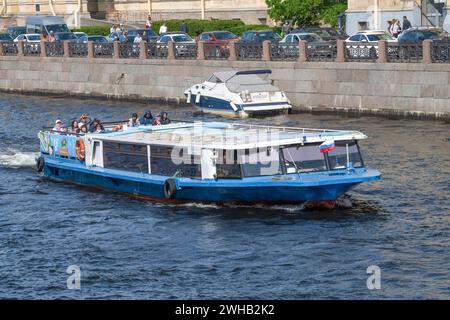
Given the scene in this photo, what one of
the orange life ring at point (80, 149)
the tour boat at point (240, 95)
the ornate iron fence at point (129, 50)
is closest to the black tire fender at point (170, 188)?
the orange life ring at point (80, 149)

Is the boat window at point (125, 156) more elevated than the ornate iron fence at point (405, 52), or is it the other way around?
the ornate iron fence at point (405, 52)

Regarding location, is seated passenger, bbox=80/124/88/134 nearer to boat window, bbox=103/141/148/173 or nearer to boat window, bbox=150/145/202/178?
boat window, bbox=103/141/148/173

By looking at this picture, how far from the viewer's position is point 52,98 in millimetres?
57969

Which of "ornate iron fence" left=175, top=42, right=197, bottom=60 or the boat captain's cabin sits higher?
"ornate iron fence" left=175, top=42, right=197, bottom=60

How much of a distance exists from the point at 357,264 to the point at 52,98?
35.5m

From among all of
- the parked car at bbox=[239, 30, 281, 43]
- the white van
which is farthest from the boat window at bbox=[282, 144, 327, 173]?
the white van

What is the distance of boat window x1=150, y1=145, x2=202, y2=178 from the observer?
30.1 metres

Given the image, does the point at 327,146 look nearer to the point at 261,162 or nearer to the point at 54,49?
the point at 261,162

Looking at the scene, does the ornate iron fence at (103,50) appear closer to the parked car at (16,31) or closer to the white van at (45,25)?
the white van at (45,25)

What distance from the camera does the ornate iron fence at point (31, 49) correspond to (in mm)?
60438

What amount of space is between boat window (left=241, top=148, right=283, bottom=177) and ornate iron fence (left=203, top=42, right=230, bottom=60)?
21.8 metres

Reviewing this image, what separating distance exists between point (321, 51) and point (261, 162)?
1827cm

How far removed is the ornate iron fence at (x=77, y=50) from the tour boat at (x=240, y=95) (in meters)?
10.7
